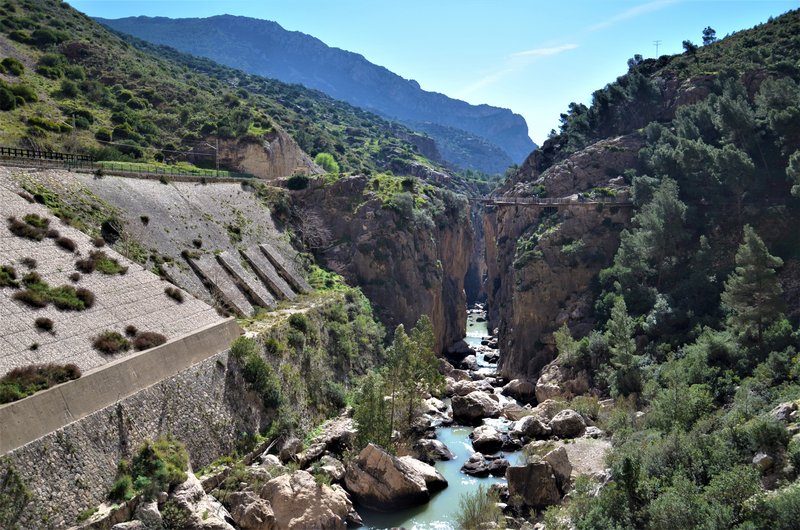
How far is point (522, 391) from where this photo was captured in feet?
244

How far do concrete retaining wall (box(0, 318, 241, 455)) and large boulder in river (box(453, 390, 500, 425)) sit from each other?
2612 centimetres

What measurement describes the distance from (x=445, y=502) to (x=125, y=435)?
19.6 m

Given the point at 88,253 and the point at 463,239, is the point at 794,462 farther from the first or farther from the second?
the point at 463,239

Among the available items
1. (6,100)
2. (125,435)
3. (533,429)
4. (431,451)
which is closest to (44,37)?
(6,100)

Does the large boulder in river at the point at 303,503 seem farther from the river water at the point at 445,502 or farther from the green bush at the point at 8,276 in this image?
the green bush at the point at 8,276

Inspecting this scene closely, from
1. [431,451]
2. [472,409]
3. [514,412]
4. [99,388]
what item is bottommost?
[472,409]

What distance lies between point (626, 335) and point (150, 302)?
3913cm

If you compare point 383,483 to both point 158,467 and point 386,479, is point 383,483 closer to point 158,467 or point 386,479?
point 386,479

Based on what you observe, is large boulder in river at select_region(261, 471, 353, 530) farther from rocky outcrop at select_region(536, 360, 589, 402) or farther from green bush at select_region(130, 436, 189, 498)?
rocky outcrop at select_region(536, 360, 589, 402)

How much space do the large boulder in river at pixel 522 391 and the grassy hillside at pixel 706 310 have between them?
6.86 metres

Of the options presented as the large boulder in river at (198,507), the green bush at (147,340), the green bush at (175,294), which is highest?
the green bush at (175,294)

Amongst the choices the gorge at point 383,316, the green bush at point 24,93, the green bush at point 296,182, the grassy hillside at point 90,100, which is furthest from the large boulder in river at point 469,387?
the green bush at point 24,93

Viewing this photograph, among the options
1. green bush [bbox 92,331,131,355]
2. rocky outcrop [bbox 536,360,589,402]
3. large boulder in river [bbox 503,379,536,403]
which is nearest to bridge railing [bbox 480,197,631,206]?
rocky outcrop [bbox 536,360,589,402]

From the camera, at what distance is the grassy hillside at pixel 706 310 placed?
31688 mm
